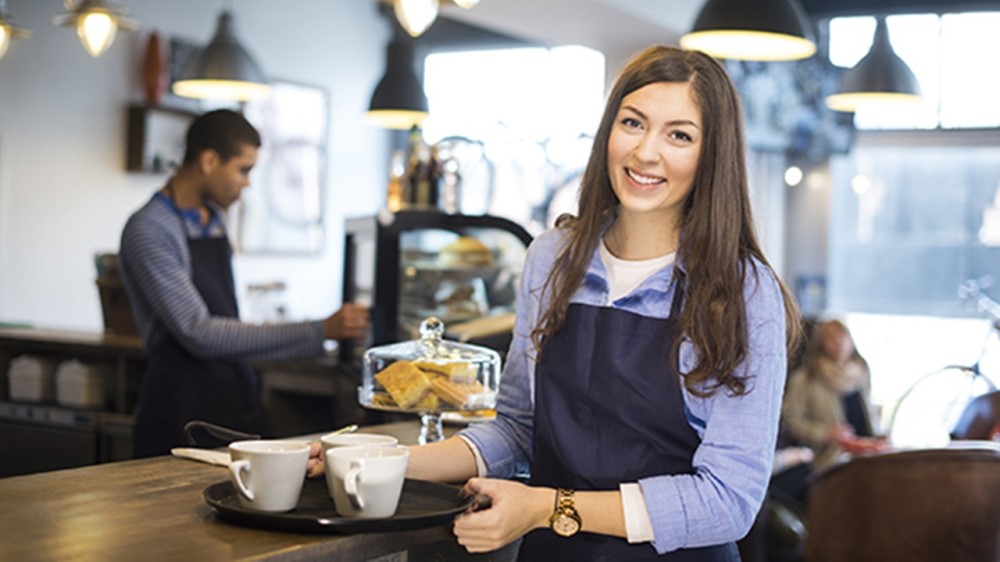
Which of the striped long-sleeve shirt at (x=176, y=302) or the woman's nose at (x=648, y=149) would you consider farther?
the striped long-sleeve shirt at (x=176, y=302)

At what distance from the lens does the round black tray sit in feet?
5.02

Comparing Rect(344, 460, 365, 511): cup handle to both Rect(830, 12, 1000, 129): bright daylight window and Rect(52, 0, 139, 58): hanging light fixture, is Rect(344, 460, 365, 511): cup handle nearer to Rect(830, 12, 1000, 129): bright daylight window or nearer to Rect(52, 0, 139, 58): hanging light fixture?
Rect(52, 0, 139, 58): hanging light fixture

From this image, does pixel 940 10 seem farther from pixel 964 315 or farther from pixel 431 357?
pixel 431 357

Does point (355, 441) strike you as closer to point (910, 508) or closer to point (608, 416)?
point (608, 416)

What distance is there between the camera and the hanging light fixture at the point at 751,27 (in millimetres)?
3674

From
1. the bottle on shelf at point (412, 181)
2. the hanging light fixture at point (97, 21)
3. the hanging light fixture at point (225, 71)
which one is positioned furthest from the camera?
the hanging light fixture at point (225, 71)

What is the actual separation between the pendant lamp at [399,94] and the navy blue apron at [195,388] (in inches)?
114

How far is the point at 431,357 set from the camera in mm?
2334

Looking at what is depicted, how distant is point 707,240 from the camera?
1.83 meters

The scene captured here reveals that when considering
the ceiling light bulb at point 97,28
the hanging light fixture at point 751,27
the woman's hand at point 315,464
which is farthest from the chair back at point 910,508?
the ceiling light bulb at point 97,28

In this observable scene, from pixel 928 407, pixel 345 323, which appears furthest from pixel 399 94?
pixel 928 407

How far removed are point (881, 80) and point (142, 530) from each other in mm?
5140

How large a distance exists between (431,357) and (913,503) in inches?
68.3

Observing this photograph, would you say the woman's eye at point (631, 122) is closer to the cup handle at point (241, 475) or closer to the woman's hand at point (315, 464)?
the woman's hand at point (315, 464)
